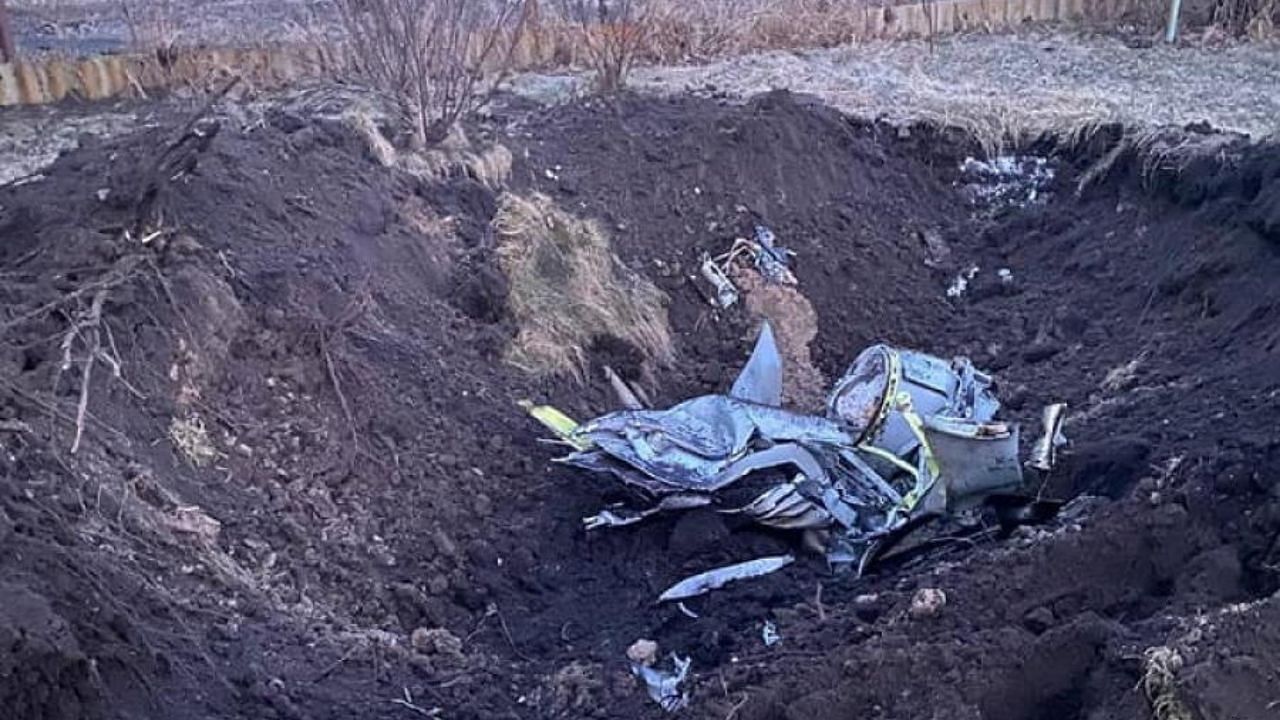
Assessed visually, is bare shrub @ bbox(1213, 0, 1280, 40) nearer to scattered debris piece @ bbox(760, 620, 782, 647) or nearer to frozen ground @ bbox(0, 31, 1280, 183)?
frozen ground @ bbox(0, 31, 1280, 183)

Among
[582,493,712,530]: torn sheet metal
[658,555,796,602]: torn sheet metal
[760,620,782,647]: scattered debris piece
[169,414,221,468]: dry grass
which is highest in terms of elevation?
[169,414,221,468]: dry grass

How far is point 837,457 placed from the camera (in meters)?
5.44

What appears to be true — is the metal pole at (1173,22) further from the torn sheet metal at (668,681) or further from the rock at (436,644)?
the rock at (436,644)

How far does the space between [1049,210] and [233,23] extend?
6.93 metres

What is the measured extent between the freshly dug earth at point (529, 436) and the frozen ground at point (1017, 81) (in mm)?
1142

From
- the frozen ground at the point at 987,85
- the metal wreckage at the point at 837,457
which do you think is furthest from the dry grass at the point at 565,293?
the frozen ground at the point at 987,85

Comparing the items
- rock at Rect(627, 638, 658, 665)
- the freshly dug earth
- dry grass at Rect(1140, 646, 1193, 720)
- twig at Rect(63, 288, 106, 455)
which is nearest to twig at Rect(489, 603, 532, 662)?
the freshly dug earth

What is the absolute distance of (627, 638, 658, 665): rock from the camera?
4426 millimetres

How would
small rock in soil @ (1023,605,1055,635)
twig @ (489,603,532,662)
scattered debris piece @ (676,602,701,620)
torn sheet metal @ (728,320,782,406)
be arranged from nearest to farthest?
small rock in soil @ (1023,605,1055,635) → twig @ (489,603,532,662) → scattered debris piece @ (676,602,701,620) → torn sheet metal @ (728,320,782,406)

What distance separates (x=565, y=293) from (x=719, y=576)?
6.73 ft

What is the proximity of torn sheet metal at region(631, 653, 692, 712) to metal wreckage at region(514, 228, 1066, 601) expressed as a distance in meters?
0.49

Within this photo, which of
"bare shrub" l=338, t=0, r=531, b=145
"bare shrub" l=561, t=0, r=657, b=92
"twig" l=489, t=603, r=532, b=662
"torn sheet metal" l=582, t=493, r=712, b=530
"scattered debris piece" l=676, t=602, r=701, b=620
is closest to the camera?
"twig" l=489, t=603, r=532, b=662

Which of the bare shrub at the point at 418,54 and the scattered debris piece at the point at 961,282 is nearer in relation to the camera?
the bare shrub at the point at 418,54

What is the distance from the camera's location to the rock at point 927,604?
400 cm
